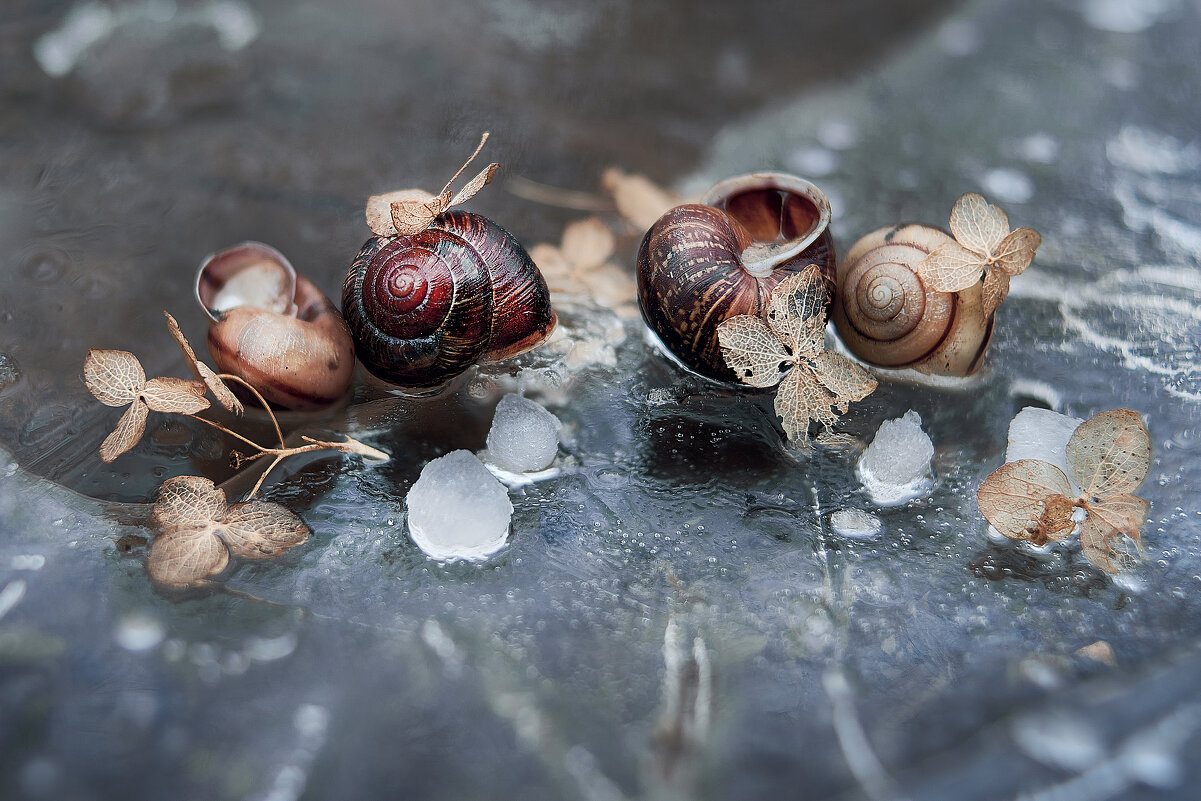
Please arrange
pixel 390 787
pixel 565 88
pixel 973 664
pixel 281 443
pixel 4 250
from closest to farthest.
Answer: pixel 390 787
pixel 973 664
pixel 281 443
pixel 4 250
pixel 565 88

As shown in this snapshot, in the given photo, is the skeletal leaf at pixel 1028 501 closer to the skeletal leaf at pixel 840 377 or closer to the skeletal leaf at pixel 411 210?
the skeletal leaf at pixel 840 377

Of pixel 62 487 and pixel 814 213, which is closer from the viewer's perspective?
pixel 62 487

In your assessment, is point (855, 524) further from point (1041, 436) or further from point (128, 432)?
point (128, 432)

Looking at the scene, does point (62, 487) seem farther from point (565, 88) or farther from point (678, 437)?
point (565, 88)

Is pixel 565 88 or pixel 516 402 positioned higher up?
pixel 565 88

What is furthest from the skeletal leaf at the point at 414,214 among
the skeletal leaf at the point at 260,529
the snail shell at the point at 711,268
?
the skeletal leaf at the point at 260,529

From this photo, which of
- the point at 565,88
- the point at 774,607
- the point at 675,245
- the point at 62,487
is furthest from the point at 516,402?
the point at 565,88

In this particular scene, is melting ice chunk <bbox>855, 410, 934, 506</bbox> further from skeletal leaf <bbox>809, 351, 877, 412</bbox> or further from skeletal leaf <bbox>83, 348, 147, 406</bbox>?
skeletal leaf <bbox>83, 348, 147, 406</bbox>
